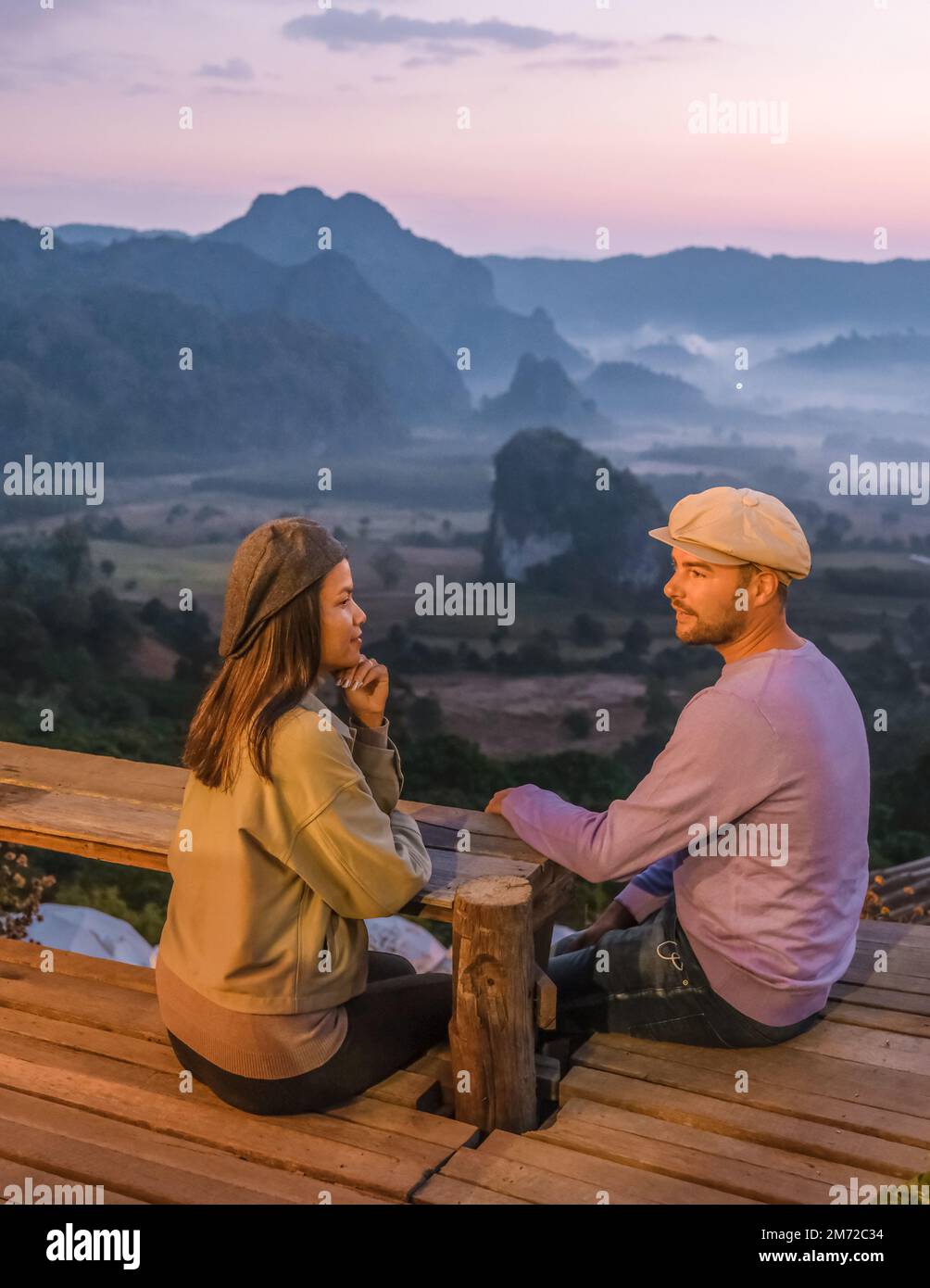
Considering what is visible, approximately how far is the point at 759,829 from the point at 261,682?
3.44 ft

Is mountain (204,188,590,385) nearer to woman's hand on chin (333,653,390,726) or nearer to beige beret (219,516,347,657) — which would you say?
woman's hand on chin (333,653,390,726)

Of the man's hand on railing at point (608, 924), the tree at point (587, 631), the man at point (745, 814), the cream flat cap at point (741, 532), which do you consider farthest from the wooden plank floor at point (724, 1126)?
the tree at point (587, 631)

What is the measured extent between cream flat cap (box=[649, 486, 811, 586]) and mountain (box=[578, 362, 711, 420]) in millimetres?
19852

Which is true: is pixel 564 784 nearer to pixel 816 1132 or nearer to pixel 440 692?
pixel 440 692

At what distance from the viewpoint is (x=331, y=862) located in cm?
252

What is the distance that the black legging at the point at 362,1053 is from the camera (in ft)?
8.82

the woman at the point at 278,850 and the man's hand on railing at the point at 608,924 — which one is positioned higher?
the woman at the point at 278,850

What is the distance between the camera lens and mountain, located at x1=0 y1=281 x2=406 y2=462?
804 inches

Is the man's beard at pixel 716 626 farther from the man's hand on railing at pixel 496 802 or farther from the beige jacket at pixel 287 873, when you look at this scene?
the beige jacket at pixel 287 873

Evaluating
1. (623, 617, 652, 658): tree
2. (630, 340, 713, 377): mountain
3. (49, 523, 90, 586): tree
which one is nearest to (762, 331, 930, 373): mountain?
(630, 340, 713, 377): mountain

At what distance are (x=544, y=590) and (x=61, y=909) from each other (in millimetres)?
13012

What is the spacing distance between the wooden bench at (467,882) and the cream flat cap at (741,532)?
0.77 metres

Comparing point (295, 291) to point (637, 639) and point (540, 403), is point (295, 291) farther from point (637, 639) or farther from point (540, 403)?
point (637, 639)
